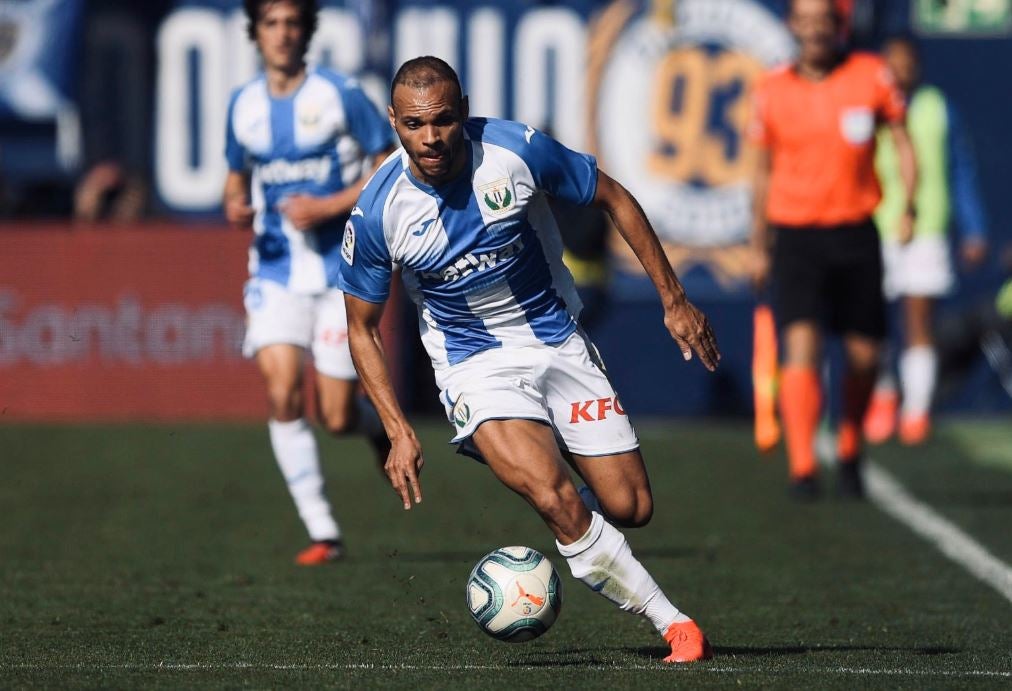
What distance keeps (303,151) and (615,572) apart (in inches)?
131

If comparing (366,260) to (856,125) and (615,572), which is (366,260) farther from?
(856,125)

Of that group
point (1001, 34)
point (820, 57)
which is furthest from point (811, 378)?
point (1001, 34)

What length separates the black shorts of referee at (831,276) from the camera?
35.1 feet

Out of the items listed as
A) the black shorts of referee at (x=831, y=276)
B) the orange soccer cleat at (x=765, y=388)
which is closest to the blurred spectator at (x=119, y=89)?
the orange soccer cleat at (x=765, y=388)

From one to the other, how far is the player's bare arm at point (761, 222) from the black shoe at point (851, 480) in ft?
3.54

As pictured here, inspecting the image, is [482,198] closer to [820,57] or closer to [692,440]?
[820,57]

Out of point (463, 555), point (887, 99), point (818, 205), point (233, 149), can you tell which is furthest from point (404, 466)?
point (887, 99)

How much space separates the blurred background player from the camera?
48.4ft

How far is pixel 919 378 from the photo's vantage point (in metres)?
14.8

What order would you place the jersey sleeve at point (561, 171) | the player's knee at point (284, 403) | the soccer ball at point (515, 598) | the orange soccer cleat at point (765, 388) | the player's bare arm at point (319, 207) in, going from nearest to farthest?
the soccer ball at point (515, 598), the jersey sleeve at point (561, 171), the player's bare arm at point (319, 207), the player's knee at point (284, 403), the orange soccer cleat at point (765, 388)

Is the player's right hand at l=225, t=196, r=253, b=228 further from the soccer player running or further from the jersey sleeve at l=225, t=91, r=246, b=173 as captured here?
the soccer player running

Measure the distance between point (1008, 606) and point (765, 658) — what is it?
5.14 feet

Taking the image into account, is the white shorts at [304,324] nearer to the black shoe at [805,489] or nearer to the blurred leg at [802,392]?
the blurred leg at [802,392]

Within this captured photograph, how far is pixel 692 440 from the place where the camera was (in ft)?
49.4
